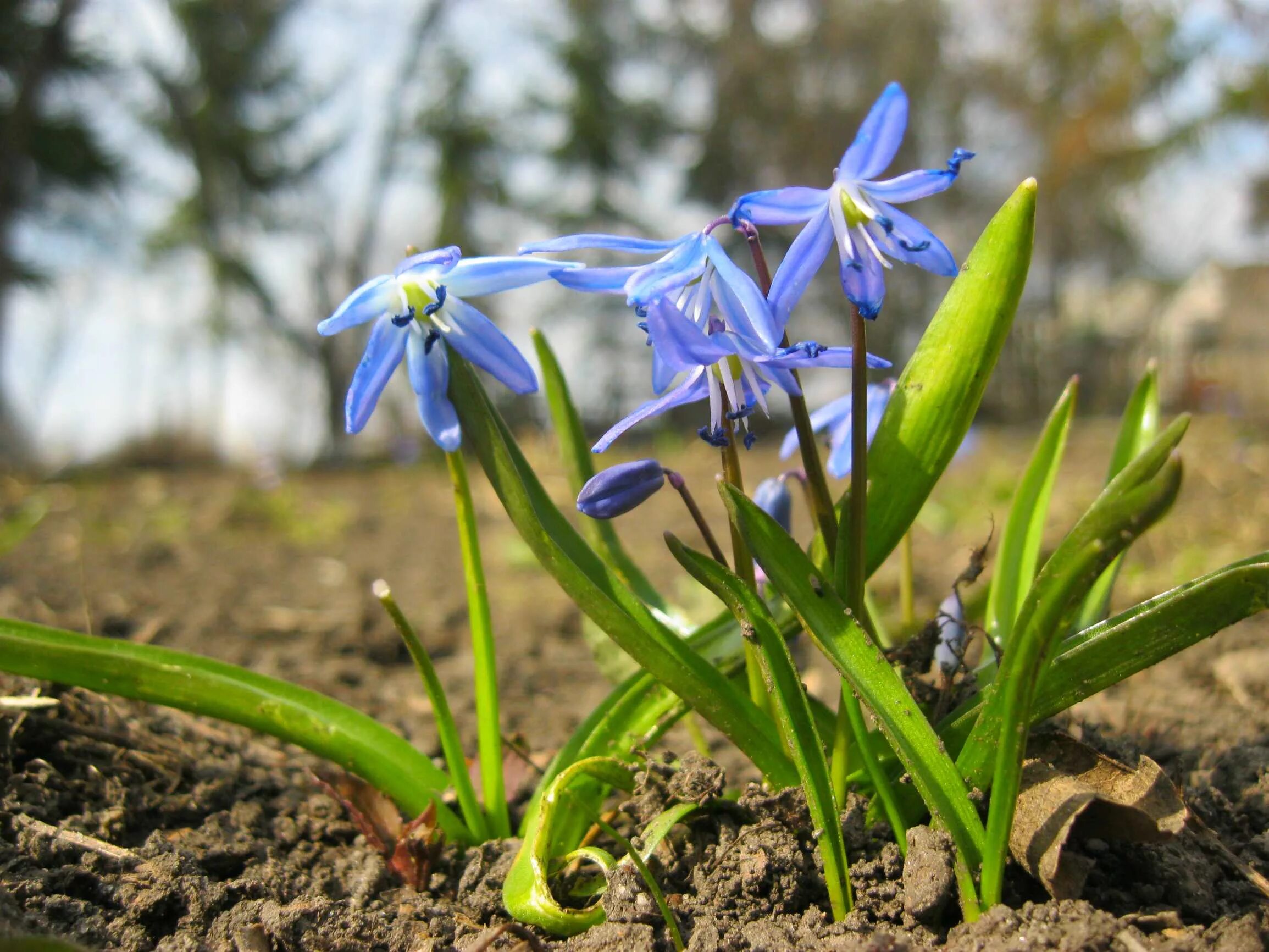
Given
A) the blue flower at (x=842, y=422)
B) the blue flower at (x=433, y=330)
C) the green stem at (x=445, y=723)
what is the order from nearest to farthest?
the blue flower at (x=433, y=330)
the green stem at (x=445, y=723)
the blue flower at (x=842, y=422)

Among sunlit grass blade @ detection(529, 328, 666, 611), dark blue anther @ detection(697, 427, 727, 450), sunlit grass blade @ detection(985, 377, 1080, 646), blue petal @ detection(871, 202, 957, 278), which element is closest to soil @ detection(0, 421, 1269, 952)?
sunlit grass blade @ detection(985, 377, 1080, 646)

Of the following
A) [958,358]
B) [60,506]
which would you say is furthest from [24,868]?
[60,506]

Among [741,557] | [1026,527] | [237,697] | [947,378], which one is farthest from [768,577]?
[237,697]

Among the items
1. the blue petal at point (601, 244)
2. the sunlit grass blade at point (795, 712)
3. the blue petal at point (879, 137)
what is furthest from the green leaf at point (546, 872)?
the blue petal at point (879, 137)

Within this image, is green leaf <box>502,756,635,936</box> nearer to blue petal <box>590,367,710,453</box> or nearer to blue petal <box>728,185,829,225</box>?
blue petal <box>590,367,710,453</box>

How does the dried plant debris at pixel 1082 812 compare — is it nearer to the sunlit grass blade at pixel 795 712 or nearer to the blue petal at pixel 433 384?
the sunlit grass blade at pixel 795 712

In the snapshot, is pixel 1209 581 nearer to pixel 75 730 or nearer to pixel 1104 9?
pixel 75 730
